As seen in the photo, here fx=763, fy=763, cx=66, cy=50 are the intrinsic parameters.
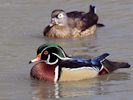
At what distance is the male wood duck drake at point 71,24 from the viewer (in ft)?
53.0

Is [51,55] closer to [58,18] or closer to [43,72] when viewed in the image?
[43,72]

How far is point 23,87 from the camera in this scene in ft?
38.1

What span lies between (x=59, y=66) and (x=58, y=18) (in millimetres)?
4329

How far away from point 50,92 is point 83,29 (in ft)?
17.0

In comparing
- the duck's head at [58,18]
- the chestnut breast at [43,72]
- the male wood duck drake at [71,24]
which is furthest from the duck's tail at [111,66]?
the duck's head at [58,18]

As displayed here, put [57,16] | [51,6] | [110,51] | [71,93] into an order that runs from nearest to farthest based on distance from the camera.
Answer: [71,93], [110,51], [57,16], [51,6]

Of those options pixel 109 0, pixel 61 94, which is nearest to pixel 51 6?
pixel 109 0

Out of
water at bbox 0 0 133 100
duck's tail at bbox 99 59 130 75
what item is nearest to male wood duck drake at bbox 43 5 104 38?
water at bbox 0 0 133 100

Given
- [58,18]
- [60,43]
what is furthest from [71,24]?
[60,43]

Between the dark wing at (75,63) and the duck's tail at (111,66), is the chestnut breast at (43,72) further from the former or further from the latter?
the duck's tail at (111,66)

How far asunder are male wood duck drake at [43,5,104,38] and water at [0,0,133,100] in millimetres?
213

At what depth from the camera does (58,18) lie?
53.6ft

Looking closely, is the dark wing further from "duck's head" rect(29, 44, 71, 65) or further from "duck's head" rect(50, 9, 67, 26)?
"duck's head" rect(50, 9, 67, 26)

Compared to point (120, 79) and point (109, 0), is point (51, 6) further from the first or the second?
point (120, 79)
